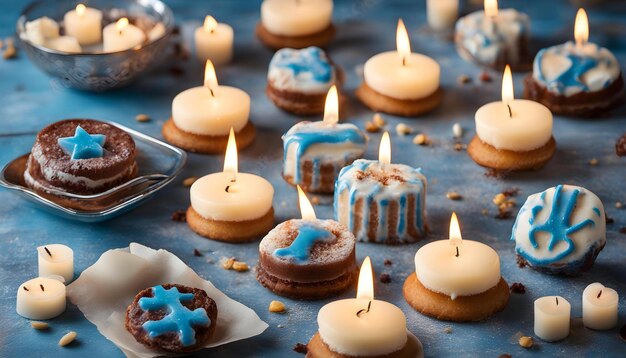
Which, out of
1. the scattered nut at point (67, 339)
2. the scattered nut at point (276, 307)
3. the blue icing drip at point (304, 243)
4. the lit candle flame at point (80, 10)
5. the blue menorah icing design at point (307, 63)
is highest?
the lit candle flame at point (80, 10)

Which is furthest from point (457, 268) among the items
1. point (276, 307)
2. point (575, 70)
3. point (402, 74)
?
point (575, 70)

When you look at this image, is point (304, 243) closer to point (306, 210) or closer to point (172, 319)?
point (306, 210)

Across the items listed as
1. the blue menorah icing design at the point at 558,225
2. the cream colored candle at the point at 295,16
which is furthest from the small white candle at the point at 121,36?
the blue menorah icing design at the point at 558,225

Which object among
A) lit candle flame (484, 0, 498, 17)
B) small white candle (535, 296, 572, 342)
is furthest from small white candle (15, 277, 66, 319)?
lit candle flame (484, 0, 498, 17)

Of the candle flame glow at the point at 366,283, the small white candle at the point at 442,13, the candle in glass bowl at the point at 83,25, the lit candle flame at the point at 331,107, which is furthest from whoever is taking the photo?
the small white candle at the point at 442,13

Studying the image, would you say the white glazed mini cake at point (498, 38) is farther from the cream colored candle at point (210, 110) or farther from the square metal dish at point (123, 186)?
the square metal dish at point (123, 186)

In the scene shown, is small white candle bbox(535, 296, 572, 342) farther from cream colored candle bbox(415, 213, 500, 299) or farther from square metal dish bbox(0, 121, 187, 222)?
square metal dish bbox(0, 121, 187, 222)
